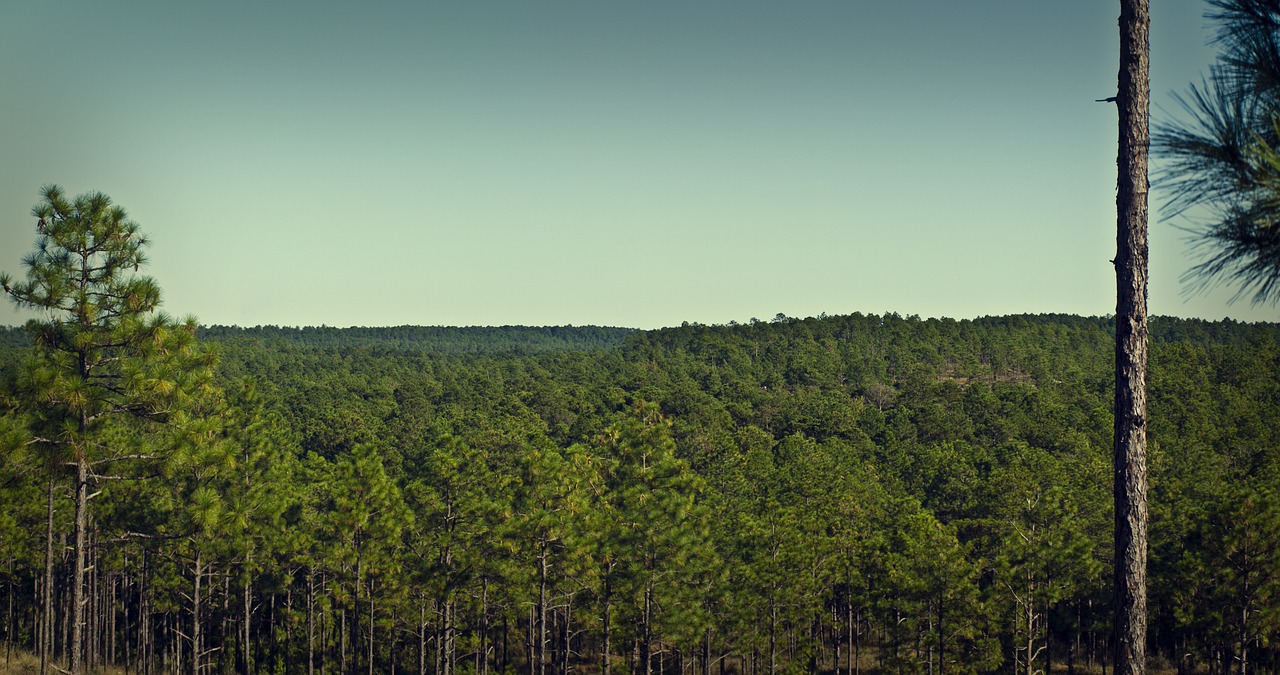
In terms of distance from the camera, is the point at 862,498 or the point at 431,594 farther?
the point at 862,498

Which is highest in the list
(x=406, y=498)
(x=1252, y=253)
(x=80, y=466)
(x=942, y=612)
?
(x=1252, y=253)

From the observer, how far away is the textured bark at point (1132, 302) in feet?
29.2

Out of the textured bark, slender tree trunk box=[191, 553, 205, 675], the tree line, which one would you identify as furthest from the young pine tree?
the textured bark

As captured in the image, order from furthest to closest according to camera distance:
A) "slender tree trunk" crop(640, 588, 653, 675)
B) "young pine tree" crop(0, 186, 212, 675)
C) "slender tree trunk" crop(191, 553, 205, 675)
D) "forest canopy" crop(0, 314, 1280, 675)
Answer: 1. "forest canopy" crop(0, 314, 1280, 675)
2. "slender tree trunk" crop(640, 588, 653, 675)
3. "slender tree trunk" crop(191, 553, 205, 675)
4. "young pine tree" crop(0, 186, 212, 675)

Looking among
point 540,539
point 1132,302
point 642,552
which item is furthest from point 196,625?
point 1132,302

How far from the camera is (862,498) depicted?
45.7 meters

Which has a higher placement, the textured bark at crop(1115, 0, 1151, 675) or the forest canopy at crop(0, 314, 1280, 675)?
the textured bark at crop(1115, 0, 1151, 675)

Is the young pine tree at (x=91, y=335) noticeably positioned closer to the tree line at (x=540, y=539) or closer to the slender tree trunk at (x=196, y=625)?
the tree line at (x=540, y=539)

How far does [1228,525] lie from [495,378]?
8994 cm

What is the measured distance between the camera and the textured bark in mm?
8914

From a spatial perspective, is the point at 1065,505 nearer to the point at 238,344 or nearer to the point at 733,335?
the point at 733,335

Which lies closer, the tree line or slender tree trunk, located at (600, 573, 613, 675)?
the tree line

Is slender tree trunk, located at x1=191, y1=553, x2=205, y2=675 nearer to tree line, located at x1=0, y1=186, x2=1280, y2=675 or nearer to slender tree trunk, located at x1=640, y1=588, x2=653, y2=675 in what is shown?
tree line, located at x1=0, y1=186, x2=1280, y2=675

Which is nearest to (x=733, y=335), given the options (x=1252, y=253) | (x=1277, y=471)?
(x=1277, y=471)
